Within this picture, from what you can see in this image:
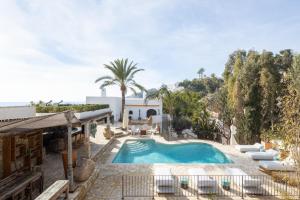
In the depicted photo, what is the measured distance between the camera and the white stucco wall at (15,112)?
455 inches

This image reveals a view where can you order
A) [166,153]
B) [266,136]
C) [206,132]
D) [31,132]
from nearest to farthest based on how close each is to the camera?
1. [31,132]
2. [166,153]
3. [266,136]
4. [206,132]

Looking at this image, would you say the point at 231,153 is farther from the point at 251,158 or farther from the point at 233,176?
the point at 233,176

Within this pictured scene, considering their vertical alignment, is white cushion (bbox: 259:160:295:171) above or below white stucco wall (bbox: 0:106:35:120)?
below

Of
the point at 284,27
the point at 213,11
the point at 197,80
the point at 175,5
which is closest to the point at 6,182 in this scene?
the point at 175,5

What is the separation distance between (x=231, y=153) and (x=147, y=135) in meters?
10.3

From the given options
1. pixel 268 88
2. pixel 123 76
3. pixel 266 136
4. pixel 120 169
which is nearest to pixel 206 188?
pixel 120 169

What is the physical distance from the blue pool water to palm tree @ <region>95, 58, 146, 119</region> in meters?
9.85

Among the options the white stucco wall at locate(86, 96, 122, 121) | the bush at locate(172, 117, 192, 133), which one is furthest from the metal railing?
→ the white stucco wall at locate(86, 96, 122, 121)

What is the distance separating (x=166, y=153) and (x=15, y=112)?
12.2m

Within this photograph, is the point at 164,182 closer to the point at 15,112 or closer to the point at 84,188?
the point at 84,188

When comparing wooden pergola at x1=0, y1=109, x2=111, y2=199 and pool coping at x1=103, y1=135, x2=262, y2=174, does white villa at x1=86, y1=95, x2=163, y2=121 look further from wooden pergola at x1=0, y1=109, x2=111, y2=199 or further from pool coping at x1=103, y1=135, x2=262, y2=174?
wooden pergola at x1=0, y1=109, x2=111, y2=199

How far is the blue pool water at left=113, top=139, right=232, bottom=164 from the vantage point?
1781 centimetres

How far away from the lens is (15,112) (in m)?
12.6

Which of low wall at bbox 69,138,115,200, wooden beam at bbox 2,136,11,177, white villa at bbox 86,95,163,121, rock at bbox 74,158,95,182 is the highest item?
white villa at bbox 86,95,163,121
